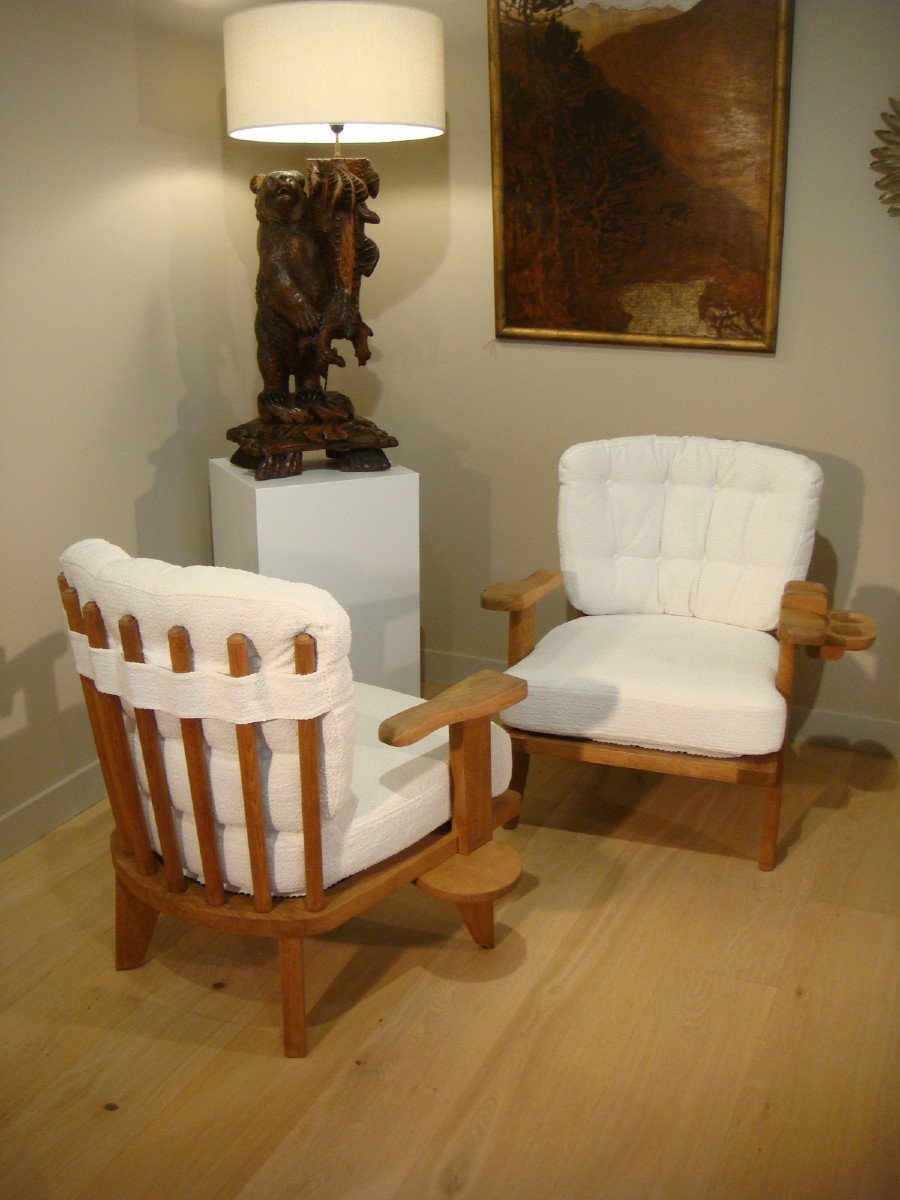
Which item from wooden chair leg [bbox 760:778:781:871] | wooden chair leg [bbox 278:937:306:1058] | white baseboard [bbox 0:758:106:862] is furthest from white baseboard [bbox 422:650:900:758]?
white baseboard [bbox 0:758:106:862]

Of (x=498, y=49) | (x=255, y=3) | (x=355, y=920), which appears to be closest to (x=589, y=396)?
(x=498, y=49)

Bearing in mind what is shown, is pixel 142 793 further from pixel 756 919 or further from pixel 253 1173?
pixel 756 919

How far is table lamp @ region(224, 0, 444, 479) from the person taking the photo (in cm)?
260

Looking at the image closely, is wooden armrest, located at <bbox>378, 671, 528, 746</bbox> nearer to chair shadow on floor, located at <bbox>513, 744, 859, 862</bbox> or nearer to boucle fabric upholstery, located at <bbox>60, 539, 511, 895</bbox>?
boucle fabric upholstery, located at <bbox>60, 539, 511, 895</bbox>

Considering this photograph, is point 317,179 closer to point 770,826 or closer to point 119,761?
point 119,761

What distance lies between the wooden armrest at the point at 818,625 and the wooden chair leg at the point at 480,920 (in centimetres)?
88

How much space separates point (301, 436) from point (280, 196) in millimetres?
587

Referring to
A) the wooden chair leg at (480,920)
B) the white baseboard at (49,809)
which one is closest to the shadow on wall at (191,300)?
the white baseboard at (49,809)

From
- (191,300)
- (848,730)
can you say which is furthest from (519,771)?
(191,300)

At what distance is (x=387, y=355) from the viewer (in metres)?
3.64

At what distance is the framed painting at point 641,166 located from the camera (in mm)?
2957

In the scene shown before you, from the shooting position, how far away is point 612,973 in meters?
2.34

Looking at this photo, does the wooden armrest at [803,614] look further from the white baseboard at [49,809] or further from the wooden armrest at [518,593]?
the white baseboard at [49,809]

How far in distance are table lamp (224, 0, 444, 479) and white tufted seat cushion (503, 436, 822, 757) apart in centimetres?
63
